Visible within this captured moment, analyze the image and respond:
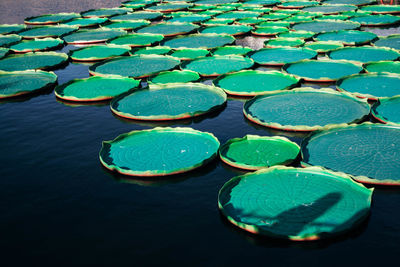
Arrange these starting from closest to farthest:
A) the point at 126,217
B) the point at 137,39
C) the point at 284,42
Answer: the point at 126,217 < the point at 284,42 < the point at 137,39

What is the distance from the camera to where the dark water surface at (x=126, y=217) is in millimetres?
7336

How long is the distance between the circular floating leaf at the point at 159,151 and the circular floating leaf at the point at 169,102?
130cm

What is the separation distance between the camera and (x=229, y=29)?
76.8ft

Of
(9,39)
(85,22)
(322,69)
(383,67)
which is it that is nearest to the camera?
(383,67)

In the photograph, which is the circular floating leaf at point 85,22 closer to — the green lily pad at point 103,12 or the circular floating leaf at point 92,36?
the green lily pad at point 103,12

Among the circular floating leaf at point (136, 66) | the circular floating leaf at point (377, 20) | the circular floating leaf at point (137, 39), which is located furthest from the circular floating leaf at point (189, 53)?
the circular floating leaf at point (377, 20)

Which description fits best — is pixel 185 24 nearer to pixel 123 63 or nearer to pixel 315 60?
pixel 123 63

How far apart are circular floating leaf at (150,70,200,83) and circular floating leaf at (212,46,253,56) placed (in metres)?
3.22

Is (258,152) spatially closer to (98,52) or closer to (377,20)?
(98,52)

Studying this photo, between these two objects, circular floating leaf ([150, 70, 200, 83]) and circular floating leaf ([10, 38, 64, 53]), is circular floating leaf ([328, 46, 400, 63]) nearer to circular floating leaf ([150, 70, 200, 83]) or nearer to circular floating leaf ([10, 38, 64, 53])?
circular floating leaf ([150, 70, 200, 83])

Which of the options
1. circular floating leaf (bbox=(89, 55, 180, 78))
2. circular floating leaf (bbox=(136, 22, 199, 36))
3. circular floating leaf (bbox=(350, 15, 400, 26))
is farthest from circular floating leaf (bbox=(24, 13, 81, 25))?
circular floating leaf (bbox=(350, 15, 400, 26))

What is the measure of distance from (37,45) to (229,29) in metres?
10.00

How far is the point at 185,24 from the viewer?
2511cm

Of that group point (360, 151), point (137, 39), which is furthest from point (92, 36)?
point (360, 151)
